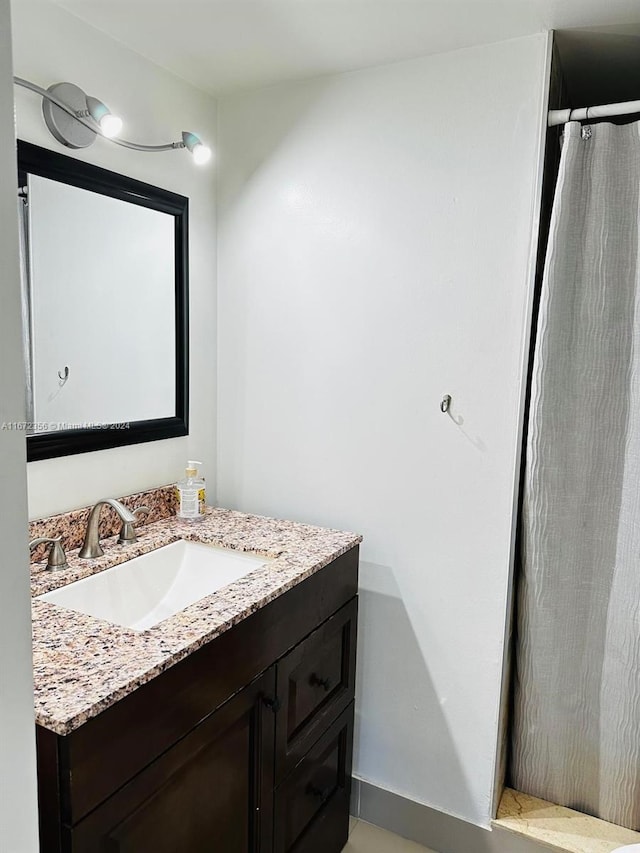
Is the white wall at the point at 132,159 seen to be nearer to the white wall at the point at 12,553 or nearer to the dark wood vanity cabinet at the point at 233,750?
the dark wood vanity cabinet at the point at 233,750

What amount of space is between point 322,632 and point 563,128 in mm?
1450

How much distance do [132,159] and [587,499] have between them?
1.53m

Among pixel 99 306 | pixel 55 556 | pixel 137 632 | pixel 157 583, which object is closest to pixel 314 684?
pixel 157 583

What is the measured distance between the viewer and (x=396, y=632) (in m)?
1.83

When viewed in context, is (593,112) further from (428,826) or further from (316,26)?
(428,826)

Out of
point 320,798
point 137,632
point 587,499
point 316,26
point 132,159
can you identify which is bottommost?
point 320,798

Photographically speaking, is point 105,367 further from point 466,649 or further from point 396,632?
point 466,649

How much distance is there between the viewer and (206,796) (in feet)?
3.88

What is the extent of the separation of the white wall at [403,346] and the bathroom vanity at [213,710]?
0.18 m

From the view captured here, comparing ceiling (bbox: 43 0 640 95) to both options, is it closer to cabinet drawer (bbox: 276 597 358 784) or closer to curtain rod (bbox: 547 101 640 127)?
curtain rod (bbox: 547 101 640 127)

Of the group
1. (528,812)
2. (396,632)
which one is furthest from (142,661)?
(528,812)

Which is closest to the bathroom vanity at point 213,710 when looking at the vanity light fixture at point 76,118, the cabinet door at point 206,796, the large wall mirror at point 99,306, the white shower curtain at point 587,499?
the cabinet door at point 206,796

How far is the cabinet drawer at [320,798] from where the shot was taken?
147cm

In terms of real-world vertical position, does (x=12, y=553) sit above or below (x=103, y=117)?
below
